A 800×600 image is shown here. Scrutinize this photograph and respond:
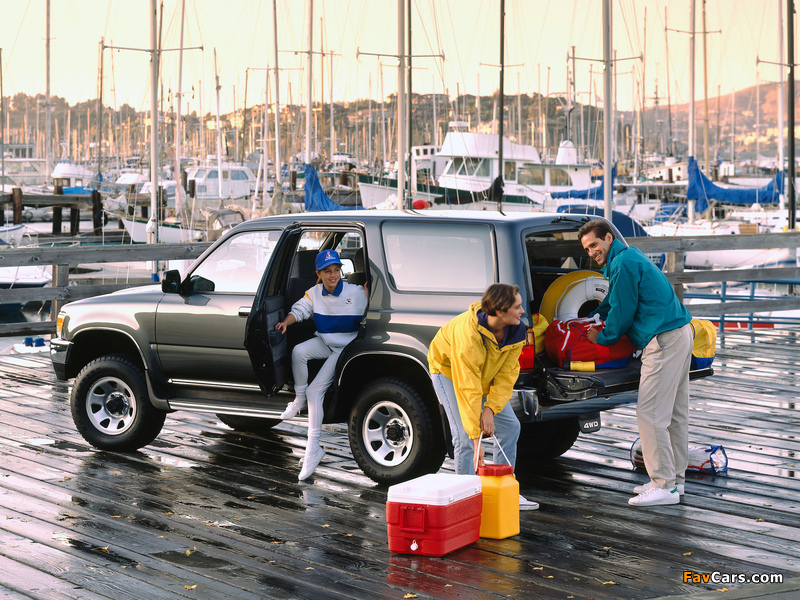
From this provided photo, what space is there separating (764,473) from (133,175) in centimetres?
6551

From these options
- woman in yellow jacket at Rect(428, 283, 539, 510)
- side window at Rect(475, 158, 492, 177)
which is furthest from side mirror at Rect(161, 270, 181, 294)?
side window at Rect(475, 158, 492, 177)

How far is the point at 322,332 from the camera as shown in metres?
7.73

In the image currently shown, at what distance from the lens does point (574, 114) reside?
56344 millimetres

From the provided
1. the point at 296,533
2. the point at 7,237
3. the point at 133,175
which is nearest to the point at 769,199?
the point at 7,237

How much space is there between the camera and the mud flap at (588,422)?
739 cm

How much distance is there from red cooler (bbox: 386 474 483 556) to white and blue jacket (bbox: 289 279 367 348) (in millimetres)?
1916

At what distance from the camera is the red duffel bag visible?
6998 mm

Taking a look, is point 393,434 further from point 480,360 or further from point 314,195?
point 314,195

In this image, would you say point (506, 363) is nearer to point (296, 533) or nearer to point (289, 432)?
point (296, 533)

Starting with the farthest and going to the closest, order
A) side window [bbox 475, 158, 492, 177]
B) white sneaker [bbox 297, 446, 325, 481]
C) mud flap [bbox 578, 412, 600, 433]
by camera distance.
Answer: side window [bbox 475, 158, 492, 177], white sneaker [bbox 297, 446, 325, 481], mud flap [bbox 578, 412, 600, 433]

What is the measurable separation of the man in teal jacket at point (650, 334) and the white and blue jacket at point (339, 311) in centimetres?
169

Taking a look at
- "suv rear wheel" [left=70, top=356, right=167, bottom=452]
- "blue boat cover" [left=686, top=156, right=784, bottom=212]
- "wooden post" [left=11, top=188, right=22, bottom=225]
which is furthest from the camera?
"wooden post" [left=11, top=188, right=22, bottom=225]
